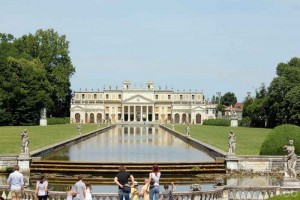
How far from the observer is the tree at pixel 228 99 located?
152m

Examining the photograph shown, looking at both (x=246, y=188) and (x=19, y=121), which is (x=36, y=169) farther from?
(x=19, y=121)

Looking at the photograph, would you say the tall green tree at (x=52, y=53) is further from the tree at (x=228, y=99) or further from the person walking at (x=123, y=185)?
the tree at (x=228, y=99)

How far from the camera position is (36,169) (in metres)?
19.6

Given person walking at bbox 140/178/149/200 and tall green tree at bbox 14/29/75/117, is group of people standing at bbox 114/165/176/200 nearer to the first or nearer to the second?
person walking at bbox 140/178/149/200

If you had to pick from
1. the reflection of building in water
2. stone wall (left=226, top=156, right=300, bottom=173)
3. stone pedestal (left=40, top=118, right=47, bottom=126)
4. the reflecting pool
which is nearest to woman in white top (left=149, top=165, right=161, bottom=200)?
stone wall (left=226, top=156, right=300, bottom=173)

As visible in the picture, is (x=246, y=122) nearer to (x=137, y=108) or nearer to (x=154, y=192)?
(x=137, y=108)

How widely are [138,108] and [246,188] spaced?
413 ft

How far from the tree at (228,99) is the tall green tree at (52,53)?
7868cm

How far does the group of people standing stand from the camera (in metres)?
11.7

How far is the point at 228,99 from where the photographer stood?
15150 cm

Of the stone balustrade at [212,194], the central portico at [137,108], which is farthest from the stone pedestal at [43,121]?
the central portico at [137,108]

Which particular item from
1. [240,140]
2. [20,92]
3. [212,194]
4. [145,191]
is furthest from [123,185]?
[20,92]

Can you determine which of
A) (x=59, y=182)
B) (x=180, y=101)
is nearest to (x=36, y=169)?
(x=59, y=182)

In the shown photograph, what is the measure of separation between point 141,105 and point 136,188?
418 feet
